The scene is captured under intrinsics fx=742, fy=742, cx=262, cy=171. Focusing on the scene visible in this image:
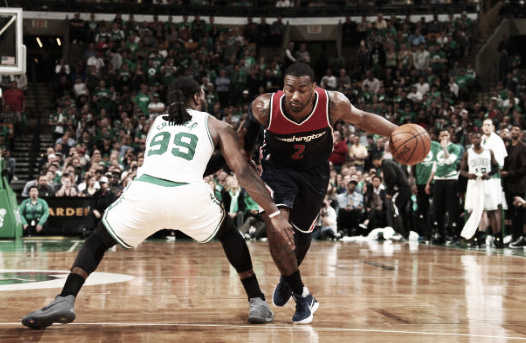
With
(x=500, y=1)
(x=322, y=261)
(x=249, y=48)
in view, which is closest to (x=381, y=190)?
(x=322, y=261)

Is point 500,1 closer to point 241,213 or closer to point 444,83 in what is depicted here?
point 444,83

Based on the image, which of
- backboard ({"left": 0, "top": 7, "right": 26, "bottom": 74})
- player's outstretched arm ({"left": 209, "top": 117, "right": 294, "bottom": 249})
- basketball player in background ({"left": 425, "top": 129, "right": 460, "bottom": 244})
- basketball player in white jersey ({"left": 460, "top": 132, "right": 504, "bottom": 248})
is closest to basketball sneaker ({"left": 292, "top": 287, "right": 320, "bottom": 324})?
player's outstretched arm ({"left": 209, "top": 117, "right": 294, "bottom": 249})

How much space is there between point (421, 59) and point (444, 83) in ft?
4.40

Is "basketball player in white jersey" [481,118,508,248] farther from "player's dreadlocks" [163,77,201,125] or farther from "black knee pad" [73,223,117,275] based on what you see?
"black knee pad" [73,223,117,275]

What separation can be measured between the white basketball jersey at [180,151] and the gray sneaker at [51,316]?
33.1 inches

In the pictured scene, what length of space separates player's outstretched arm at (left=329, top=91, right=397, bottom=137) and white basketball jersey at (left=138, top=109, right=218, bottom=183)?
0.87 m

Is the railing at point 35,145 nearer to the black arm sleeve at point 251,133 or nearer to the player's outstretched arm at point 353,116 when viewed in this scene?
the black arm sleeve at point 251,133

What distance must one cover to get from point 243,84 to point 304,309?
16842 millimetres

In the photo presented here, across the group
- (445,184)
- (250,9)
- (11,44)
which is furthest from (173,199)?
(250,9)

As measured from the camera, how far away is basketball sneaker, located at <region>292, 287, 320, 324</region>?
14.2 ft

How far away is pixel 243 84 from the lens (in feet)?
68.5

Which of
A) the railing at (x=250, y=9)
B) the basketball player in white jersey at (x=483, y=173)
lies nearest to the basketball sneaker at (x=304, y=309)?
the basketball player in white jersey at (x=483, y=173)

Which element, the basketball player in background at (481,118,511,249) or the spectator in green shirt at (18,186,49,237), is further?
the spectator in green shirt at (18,186,49,237)

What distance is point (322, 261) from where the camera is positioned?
876 cm
